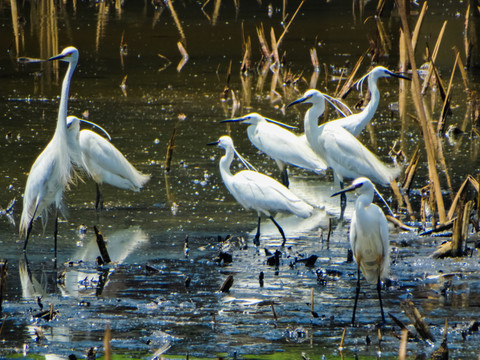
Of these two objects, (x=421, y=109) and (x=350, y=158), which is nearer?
(x=421, y=109)

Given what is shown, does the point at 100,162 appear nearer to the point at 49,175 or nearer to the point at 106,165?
the point at 106,165

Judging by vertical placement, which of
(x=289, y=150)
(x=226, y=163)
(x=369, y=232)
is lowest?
(x=289, y=150)

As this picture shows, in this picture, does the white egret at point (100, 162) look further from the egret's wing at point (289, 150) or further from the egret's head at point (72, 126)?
the egret's wing at point (289, 150)

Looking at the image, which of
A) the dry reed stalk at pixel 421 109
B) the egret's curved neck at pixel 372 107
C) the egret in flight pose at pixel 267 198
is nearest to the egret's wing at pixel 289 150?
the egret's curved neck at pixel 372 107

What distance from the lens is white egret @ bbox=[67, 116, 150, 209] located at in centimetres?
779

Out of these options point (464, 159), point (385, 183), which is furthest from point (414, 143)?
point (385, 183)

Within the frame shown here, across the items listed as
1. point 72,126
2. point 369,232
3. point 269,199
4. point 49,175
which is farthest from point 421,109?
point 72,126

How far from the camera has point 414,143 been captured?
9.70m

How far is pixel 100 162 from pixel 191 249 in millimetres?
2009

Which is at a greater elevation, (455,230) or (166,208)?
(455,230)

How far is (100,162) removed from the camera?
7.94 m

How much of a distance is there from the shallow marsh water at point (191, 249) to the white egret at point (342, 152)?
34 cm

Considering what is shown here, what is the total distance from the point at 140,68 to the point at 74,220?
7.73 metres

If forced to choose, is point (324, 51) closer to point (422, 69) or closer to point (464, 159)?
point (422, 69)
